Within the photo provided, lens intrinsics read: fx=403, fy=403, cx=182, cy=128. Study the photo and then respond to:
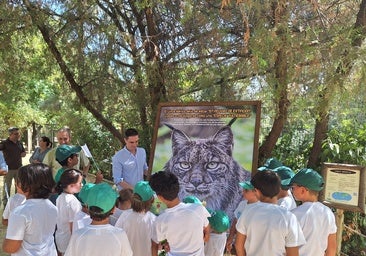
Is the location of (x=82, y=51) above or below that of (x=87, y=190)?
above

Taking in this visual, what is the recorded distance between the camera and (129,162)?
4.73 meters

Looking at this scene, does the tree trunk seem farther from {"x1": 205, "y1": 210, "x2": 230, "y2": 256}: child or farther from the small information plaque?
{"x1": 205, "y1": 210, "x2": 230, "y2": 256}: child

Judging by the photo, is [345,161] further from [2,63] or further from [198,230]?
[2,63]

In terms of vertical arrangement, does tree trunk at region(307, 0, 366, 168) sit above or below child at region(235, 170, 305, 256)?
above

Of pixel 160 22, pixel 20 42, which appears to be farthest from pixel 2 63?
pixel 160 22

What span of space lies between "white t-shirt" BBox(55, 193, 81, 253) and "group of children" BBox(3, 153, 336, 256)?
4.1 inches

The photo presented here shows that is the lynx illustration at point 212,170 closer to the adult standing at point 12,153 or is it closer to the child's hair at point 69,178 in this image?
the child's hair at point 69,178

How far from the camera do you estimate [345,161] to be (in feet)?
16.9

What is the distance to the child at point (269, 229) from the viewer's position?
7.95 feet

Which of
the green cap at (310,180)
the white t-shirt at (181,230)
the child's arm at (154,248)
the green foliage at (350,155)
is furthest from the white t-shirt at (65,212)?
the green foliage at (350,155)

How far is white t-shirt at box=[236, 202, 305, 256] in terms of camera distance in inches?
95.3

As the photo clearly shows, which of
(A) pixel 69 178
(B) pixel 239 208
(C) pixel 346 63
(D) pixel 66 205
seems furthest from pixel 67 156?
(C) pixel 346 63

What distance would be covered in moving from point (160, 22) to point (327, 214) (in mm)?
4878

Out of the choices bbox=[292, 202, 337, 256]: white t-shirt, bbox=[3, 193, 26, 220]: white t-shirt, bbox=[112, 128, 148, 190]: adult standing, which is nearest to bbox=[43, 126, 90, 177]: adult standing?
bbox=[112, 128, 148, 190]: adult standing
